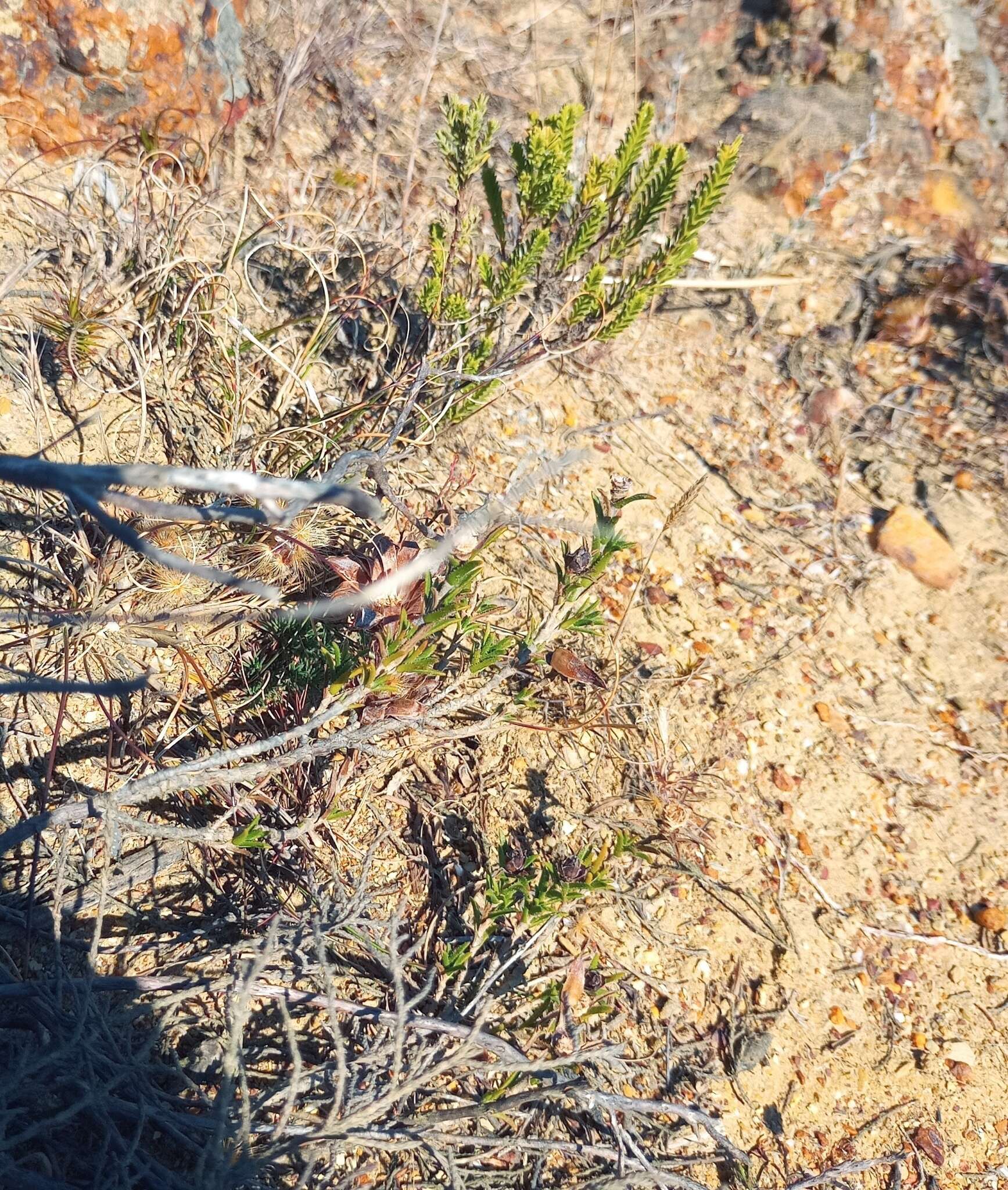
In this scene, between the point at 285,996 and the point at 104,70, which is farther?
the point at 104,70

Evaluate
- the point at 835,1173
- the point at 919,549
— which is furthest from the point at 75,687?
the point at 919,549

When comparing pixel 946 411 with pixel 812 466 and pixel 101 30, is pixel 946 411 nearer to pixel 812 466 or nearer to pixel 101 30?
pixel 812 466

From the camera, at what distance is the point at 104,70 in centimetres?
284

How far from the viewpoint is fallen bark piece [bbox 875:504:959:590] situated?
3.28 meters

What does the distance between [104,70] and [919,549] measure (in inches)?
135

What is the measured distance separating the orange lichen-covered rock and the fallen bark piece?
300 cm

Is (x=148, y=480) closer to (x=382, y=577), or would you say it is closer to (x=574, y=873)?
(x=382, y=577)

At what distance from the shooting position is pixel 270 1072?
1.87 m

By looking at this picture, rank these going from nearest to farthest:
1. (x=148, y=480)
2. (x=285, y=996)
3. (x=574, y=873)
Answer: (x=148, y=480) → (x=285, y=996) → (x=574, y=873)

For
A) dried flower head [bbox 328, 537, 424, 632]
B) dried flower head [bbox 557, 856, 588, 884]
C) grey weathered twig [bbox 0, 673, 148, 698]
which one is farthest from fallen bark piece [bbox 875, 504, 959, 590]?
grey weathered twig [bbox 0, 673, 148, 698]

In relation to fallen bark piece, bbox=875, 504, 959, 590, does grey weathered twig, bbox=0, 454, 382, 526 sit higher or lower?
higher

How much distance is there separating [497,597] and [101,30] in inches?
92.7

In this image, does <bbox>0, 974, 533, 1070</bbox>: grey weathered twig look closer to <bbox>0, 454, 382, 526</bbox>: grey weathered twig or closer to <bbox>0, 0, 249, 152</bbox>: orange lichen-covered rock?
<bbox>0, 454, 382, 526</bbox>: grey weathered twig

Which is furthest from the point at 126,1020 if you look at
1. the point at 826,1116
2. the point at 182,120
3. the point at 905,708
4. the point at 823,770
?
the point at 182,120
